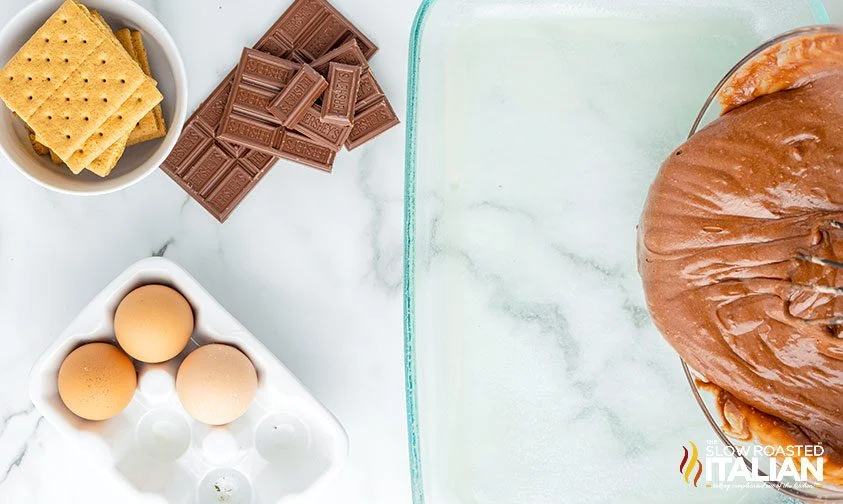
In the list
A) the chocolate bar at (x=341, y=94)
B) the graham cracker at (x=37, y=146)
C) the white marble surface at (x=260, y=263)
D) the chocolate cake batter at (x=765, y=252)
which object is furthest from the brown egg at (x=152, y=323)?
the chocolate cake batter at (x=765, y=252)

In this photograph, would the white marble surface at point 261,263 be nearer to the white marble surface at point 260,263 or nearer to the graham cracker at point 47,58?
the white marble surface at point 260,263

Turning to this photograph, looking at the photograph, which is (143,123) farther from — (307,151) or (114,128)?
(307,151)

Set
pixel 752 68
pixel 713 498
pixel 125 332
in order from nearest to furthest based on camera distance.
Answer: pixel 752 68 → pixel 125 332 → pixel 713 498

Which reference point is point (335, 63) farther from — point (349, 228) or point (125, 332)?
point (125, 332)

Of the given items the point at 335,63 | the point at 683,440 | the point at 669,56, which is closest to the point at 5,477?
the point at 335,63

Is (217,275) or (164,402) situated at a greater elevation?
(217,275)
